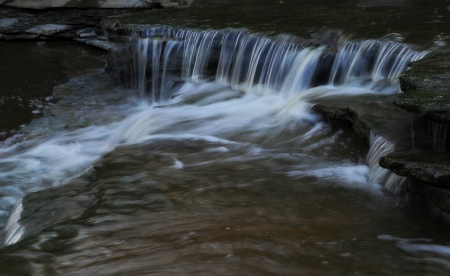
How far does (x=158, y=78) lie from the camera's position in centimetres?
1000

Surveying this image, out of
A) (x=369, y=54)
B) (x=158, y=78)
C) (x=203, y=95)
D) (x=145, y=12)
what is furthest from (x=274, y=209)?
(x=145, y=12)

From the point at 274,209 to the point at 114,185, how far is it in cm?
148

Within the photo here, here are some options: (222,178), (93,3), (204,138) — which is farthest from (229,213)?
(93,3)

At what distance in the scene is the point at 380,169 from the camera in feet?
16.0

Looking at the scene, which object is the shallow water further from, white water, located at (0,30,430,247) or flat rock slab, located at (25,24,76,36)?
flat rock slab, located at (25,24,76,36)

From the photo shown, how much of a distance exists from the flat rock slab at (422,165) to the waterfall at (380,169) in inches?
11.4

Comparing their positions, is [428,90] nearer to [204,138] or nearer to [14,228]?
[204,138]

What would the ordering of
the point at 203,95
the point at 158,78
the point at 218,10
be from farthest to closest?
the point at 218,10 < the point at 158,78 < the point at 203,95

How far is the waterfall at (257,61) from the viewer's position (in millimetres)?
7234

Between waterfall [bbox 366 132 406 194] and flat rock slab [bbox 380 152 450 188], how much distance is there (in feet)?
0.95

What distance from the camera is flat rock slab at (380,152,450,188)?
156 inches

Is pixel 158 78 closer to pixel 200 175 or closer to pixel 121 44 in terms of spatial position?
pixel 121 44

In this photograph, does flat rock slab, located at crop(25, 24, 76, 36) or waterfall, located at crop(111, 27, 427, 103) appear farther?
flat rock slab, located at crop(25, 24, 76, 36)

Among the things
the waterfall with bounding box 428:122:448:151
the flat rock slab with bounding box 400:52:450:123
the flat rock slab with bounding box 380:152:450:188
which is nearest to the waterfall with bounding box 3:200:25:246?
the flat rock slab with bounding box 380:152:450:188
